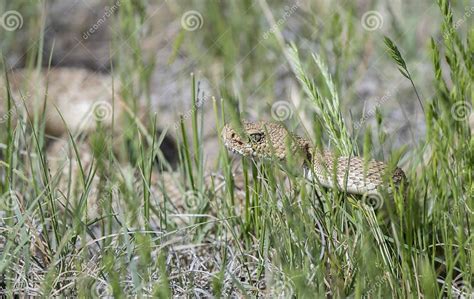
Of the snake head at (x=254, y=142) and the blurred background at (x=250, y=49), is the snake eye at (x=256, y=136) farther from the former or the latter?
the blurred background at (x=250, y=49)

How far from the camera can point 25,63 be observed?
5297 mm

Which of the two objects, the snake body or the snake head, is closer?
the snake body

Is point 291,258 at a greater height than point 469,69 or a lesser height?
lesser

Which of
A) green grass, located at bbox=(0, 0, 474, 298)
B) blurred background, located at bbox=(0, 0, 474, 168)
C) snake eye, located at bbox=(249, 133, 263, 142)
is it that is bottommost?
green grass, located at bbox=(0, 0, 474, 298)

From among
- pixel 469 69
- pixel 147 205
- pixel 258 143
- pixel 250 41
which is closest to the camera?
pixel 469 69

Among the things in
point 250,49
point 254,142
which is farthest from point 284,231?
point 250,49

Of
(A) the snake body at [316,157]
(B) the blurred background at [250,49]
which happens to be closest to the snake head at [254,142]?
(A) the snake body at [316,157]

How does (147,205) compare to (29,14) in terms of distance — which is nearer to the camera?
(147,205)

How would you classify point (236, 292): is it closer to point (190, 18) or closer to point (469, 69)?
point (469, 69)

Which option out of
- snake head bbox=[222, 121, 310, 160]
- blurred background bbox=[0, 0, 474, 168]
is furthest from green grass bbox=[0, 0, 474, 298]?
blurred background bbox=[0, 0, 474, 168]

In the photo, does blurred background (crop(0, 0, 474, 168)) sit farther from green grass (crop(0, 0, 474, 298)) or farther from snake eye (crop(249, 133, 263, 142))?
green grass (crop(0, 0, 474, 298))

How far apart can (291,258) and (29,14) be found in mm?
3476

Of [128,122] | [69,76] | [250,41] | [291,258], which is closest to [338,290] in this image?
[291,258]

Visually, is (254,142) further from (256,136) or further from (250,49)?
(250,49)
